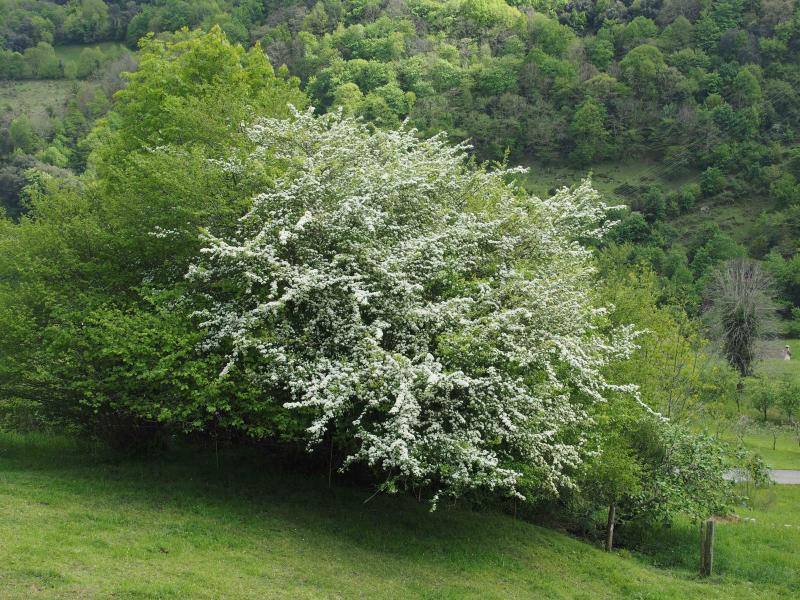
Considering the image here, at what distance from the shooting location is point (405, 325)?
52.9 ft

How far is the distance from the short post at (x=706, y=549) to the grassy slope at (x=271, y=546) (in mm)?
460

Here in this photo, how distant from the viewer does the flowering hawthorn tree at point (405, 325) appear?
14.5 m

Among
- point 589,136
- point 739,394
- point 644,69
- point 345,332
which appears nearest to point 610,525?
point 345,332

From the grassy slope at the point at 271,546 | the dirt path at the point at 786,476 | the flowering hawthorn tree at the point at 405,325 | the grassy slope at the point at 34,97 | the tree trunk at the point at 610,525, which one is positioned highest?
the grassy slope at the point at 34,97

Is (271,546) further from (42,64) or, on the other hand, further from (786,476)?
(42,64)

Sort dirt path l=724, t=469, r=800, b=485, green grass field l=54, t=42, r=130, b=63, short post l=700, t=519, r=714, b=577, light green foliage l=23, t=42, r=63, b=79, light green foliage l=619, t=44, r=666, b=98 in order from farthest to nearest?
green grass field l=54, t=42, r=130, b=63
light green foliage l=23, t=42, r=63, b=79
light green foliage l=619, t=44, r=666, b=98
dirt path l=724, t=469, r=800, b=485
short post l=700, t=519, r=714, b=577

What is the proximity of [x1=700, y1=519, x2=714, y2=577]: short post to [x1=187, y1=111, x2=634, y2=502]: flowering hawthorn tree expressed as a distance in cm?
449

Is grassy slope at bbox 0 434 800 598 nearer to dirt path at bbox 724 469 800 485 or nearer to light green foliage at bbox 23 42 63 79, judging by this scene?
dirt path at bbox 724 469 800 485

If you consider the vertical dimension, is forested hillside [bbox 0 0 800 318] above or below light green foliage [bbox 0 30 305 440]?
above

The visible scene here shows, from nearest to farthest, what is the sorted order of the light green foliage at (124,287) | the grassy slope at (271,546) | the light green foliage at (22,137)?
the grassy slope at (271,546) < the light green foliage at (124,287) < the light green foliage at (22,137)

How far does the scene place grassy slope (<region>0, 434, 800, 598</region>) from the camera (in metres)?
12.4

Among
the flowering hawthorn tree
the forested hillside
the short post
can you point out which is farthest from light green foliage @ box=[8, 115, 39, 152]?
the short post

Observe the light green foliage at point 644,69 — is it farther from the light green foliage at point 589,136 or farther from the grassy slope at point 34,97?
the grassy slope at point 34,97

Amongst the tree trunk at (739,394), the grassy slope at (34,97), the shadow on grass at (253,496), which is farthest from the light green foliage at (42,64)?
the shadow on grass at (253,496)
